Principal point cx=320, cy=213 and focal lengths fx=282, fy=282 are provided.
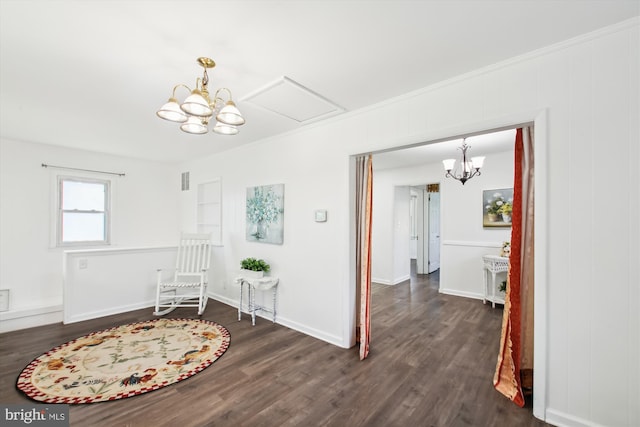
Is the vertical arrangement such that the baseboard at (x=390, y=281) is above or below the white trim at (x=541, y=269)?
below

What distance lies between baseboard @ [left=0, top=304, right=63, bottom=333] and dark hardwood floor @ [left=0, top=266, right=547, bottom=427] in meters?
0.17

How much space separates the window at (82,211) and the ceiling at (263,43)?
6.68 ft

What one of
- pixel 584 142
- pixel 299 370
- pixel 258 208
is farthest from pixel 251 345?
pixel 584 142

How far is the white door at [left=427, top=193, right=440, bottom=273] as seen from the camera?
7.17 meters

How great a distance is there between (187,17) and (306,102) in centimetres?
127

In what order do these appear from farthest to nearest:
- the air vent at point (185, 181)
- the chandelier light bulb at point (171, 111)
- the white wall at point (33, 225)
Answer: the air vent at point (185, 181)
the white wall at point (33, 225)
the chandelier light bulb at point (171, 111)

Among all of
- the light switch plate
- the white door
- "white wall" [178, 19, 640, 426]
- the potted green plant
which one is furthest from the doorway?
the light switch plate

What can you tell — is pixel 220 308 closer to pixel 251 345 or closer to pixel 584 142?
pixel 251 345

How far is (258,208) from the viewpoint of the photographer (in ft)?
13.1

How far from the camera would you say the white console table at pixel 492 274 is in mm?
4312

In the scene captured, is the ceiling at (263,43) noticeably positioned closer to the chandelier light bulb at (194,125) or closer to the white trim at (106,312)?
the chandelier light bulb at (194,125)

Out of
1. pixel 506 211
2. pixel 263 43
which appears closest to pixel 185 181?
pixel 263 43

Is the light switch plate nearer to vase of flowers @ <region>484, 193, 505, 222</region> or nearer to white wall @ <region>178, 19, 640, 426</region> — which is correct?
white wall @ <region>178, 19, 640, 426</region>

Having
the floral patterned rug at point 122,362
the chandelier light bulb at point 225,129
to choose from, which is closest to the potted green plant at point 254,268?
the floral patterned rug at point 122,362
